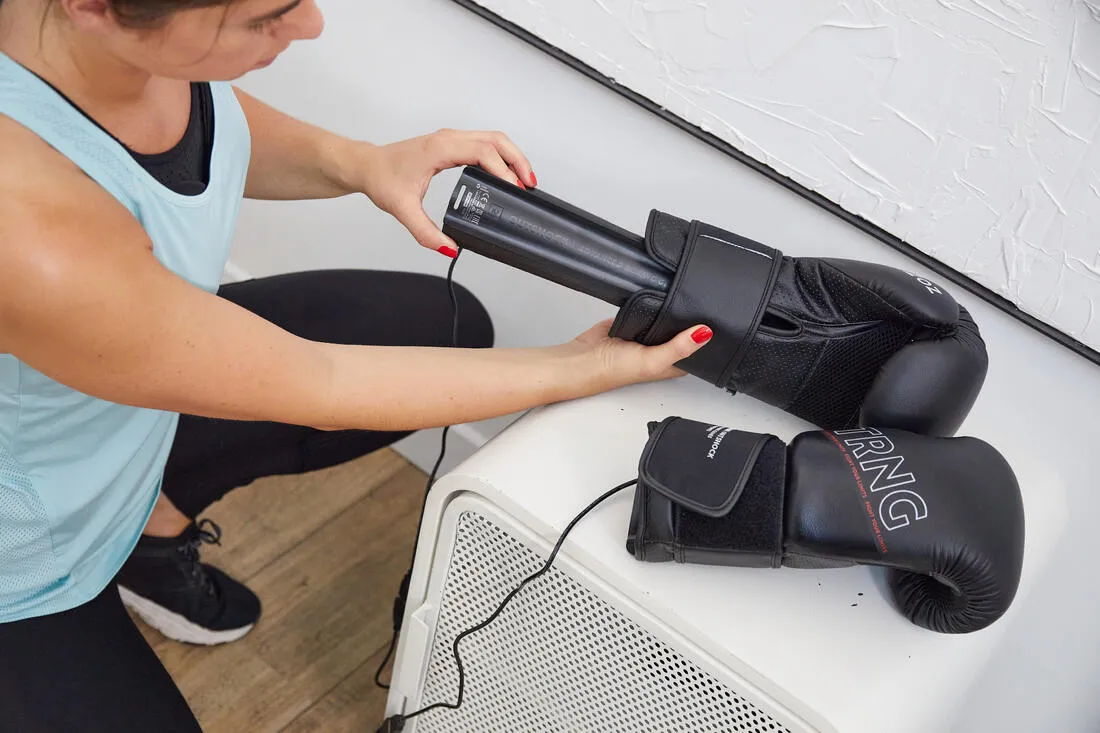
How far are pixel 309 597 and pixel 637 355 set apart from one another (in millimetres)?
675

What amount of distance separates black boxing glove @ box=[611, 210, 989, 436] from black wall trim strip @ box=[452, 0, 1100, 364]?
78 millimetres

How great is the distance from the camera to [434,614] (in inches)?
34.1

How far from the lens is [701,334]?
0.79m

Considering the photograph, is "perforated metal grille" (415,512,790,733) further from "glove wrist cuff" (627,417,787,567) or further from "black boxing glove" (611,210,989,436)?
"black boxing glove" (611,210,989,436)

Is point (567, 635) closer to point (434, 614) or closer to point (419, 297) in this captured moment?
point (434, 614)

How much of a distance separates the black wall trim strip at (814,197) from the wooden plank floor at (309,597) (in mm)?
691

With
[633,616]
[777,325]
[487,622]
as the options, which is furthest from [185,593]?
[777,325]

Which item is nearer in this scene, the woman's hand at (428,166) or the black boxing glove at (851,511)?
the black boxing glove at (851,511)

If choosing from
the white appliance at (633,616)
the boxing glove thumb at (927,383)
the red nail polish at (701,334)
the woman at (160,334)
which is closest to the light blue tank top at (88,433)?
the woman at (160,334)

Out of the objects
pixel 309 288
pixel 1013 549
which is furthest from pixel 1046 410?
pixel 309 288

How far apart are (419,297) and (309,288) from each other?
0.40 ft

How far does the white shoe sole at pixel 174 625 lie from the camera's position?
46.6 inches

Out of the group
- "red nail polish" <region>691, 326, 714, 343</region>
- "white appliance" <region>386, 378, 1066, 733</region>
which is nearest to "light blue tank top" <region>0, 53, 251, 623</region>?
"white appliance" <region>386, 378, 1066, 733</region>

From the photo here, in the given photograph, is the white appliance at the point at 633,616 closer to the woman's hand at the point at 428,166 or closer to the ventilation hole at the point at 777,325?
the ventilation hole at the point at 777,325
